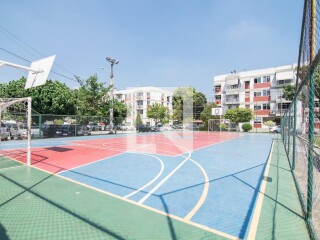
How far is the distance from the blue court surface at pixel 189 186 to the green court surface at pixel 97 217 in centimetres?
37

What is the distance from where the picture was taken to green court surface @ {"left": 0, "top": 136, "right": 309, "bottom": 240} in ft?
13.3

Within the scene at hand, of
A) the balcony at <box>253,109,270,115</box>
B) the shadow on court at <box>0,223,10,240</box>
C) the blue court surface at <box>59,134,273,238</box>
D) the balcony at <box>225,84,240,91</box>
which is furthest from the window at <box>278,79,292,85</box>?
the shadow on court at <box>0,223,10,240</box>

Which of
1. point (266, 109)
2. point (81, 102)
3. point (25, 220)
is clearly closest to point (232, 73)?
point (266, 109)

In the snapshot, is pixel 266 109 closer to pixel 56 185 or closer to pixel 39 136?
pixel 39 136

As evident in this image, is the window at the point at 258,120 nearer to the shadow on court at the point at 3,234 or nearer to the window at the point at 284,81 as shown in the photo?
the window at the point at 284,81

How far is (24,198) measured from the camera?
19.0 feet

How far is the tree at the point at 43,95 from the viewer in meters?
28.0

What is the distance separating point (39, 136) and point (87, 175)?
18840 mm

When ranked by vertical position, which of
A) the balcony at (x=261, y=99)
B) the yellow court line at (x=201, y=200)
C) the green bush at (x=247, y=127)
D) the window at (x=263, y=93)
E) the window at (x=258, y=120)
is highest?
the window at (x=263, y=93)

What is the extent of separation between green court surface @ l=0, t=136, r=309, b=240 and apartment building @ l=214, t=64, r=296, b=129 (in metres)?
40.7

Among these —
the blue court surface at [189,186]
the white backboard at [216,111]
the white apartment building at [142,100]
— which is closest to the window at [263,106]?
the white backboard at [216,111]

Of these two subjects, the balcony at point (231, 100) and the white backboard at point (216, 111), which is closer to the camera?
the white backboard at point (216, 111)

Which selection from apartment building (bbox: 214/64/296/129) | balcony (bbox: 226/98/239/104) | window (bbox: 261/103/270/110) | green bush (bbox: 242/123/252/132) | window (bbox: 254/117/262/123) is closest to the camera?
green bush (bbox: 242/123/252/132)

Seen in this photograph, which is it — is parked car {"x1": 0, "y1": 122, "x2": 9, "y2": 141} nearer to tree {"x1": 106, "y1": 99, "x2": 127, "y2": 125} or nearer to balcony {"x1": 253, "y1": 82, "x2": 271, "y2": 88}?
tree {"x1": 106, "y1": 99, "x2": 127, "y2": 125}
